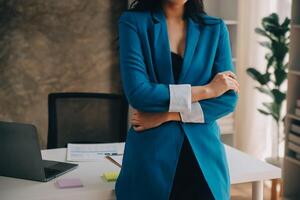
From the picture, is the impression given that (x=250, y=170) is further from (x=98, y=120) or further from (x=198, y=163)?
(x=98, y=120)

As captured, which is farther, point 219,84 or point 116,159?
point 116,159

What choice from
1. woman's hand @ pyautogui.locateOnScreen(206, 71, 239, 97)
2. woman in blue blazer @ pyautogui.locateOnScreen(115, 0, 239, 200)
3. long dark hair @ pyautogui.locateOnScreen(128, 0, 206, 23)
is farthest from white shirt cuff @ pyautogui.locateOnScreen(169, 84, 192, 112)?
long dark hair @ pyautogui.locateOnScreen(128, 0, 206, 23)

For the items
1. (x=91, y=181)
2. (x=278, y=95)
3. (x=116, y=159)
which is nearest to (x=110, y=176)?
(x=91, y=181)

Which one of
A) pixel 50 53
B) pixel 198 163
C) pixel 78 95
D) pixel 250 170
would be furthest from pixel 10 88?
pixel 198 163

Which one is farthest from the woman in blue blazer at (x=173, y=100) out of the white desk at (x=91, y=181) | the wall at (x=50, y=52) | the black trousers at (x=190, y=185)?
the wall at (x=50, y=52)

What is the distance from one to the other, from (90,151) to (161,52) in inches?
32.5

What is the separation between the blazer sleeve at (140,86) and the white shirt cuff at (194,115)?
2 cm

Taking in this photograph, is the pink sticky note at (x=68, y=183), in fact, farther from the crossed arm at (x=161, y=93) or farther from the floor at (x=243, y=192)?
the floor at (x=243, y=192)

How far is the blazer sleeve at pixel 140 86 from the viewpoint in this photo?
1598 mm

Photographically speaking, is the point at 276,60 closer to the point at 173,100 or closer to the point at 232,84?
the point at 232,84

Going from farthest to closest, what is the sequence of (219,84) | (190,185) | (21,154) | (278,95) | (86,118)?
1. (278,95)
2. (86,118)
3. (21,154)
4. (219,84)
5. (190,185)

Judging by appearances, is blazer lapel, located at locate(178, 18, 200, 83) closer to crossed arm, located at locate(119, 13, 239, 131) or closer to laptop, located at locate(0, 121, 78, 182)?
crossed arm, located at locate(119, 13, 239, 131)

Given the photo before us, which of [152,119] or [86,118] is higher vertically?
[152,119]

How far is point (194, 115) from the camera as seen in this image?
1.63m
